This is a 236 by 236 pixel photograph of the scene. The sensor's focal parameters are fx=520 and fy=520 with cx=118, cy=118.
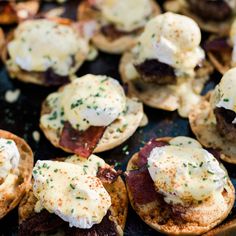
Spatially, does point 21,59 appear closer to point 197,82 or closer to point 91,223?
point 197,82

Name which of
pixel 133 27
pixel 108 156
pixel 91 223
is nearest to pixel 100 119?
pixel 108 156

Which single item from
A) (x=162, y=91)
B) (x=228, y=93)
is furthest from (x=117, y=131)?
(x=228, y=93)

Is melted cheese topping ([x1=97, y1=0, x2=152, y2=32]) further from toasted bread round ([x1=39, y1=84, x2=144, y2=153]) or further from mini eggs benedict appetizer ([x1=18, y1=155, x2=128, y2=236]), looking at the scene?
mini eggs benedict appetizer ([x1=18, y1=155, x2=128, y2=236])

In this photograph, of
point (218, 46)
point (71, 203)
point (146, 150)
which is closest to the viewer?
point (71, 203)

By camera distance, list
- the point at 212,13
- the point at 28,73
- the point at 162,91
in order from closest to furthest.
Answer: the point at 162,91
the point at 28,73
the point at 212,13

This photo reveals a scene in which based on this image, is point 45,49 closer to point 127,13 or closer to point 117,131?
point 127,13

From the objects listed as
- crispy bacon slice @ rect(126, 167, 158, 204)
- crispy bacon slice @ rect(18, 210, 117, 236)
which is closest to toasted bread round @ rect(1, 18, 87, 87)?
crispy bacon slice @ rect(126, 167, 158, 204)

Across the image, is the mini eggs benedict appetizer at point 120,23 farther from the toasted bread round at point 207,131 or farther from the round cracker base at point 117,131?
the toasted bread round at point 207,131

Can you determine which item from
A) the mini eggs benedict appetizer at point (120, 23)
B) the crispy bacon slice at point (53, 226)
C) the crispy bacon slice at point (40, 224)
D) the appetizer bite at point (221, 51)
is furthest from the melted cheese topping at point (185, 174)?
the mini eggs benedict appetizer at point (120, 23)
